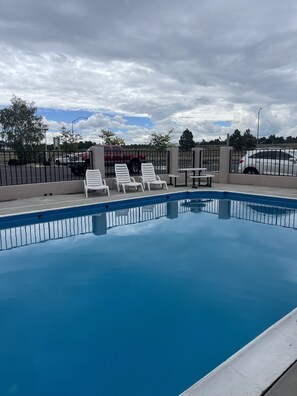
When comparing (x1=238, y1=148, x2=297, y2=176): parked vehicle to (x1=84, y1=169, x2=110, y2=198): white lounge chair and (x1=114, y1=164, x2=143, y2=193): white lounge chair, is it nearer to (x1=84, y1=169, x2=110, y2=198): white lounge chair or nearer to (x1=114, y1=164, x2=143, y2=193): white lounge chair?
(x1=114, y1=164, x2=143, y2=193): white lounge chair

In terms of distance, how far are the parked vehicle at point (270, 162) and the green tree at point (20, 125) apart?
94.7ft

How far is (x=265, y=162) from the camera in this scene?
38.5ft

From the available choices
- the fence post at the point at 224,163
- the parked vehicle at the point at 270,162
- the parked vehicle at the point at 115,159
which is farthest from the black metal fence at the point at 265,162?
the parked vehicle at the point at 115,159

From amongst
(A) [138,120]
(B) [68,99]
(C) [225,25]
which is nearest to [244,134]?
(A) [138,120]

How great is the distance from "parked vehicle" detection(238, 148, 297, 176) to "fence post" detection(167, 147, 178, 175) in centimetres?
284

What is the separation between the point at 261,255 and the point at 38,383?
4110 mm

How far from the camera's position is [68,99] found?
25578 mm

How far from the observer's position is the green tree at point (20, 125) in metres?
34.2

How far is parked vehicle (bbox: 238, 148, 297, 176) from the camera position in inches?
440

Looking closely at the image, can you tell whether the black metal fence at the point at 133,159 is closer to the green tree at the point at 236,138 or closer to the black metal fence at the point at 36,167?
the black metal fence at the point at 36,167

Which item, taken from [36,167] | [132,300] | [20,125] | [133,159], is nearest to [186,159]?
[133,159]

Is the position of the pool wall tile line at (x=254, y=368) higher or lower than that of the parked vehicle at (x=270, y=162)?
lower

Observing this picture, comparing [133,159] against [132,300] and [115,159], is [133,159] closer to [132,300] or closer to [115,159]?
[115,159]

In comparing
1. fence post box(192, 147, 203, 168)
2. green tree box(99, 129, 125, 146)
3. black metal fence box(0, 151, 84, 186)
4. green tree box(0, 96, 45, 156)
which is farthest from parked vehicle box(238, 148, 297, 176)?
green tree box(0, 96, 45, 156)
